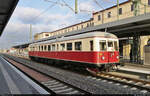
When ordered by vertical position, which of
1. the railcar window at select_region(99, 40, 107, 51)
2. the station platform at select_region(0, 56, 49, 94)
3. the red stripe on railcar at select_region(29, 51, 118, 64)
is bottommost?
the station platform at select_region(0, 56, 49, 94)

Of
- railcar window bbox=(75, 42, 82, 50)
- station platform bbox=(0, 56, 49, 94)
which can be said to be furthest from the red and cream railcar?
station platform bbox=(0, 56, 49, 94)

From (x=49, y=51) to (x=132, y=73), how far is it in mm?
8978

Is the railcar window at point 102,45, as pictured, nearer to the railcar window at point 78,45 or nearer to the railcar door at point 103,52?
the railcar door at point 103,52

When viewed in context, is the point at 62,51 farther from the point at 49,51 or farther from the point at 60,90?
the point at 60,90

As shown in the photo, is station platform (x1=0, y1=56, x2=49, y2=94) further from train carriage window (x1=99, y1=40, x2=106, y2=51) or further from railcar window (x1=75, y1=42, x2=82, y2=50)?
train carriage window (x1=99, y1=40, x2=106, y2=51)

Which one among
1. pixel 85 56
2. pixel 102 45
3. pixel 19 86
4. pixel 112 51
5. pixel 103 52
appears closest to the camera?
pixel 19 86

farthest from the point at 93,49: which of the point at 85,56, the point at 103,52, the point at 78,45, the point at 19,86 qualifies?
the point at 19,86

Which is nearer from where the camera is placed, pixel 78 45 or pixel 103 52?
pixel 103 52

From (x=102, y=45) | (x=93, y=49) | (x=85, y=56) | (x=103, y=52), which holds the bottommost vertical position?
(x=85, y=56)

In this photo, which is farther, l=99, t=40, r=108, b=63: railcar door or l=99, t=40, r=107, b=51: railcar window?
l=99, t=40, r=107, b=51: railcar window

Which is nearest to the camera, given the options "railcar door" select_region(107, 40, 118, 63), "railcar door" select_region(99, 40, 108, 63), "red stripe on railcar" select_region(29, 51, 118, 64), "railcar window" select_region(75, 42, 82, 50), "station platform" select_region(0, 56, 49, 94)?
"station platform" select_region(0, 56, 49, 94)

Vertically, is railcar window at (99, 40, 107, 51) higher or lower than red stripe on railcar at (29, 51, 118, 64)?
higher

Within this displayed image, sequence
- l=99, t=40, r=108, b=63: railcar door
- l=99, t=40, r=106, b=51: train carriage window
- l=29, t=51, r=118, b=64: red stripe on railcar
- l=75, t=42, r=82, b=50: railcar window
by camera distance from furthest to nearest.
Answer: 1. l=75, t=42, r=82, b=50: railcar window
2. l=99, t=40, r=106, b=51: train carriage window
3. l=99, t=40, r=108, b=63: railcar door
4. l=29, t=51, r=118, b=64: red stripe on railcar

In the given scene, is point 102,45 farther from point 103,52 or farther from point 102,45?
point 103,52
